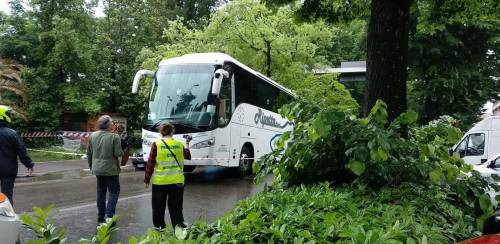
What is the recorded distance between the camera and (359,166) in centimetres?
436

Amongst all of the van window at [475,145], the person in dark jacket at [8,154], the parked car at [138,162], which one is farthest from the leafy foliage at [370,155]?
the parked car at [138,162]

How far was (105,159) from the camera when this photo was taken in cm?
756

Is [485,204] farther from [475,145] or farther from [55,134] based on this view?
[55,134]

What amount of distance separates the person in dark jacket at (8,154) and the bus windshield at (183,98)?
6790 millimetres

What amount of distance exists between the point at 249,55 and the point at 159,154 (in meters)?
17.4

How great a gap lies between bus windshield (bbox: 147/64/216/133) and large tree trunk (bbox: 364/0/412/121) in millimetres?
8267

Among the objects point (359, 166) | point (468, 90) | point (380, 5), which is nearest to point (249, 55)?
point (468, 90)

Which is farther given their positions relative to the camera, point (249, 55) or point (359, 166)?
point (249, 55)

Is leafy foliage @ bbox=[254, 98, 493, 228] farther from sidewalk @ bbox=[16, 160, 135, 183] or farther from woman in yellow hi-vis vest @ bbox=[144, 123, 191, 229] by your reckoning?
sidewalk @ bbox=[16, 160, 135, 183]

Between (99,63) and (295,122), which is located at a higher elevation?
(99,63)

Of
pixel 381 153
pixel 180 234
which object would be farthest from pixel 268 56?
pixel 180 234

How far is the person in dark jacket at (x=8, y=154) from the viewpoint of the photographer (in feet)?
22.3

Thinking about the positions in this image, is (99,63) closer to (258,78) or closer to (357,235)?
(258,78)

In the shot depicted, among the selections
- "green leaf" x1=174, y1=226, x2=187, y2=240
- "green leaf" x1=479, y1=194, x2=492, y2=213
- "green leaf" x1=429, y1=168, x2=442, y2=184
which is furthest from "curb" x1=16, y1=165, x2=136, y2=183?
"green leaf" x1=174, y1=226, x2=187, y2=240
